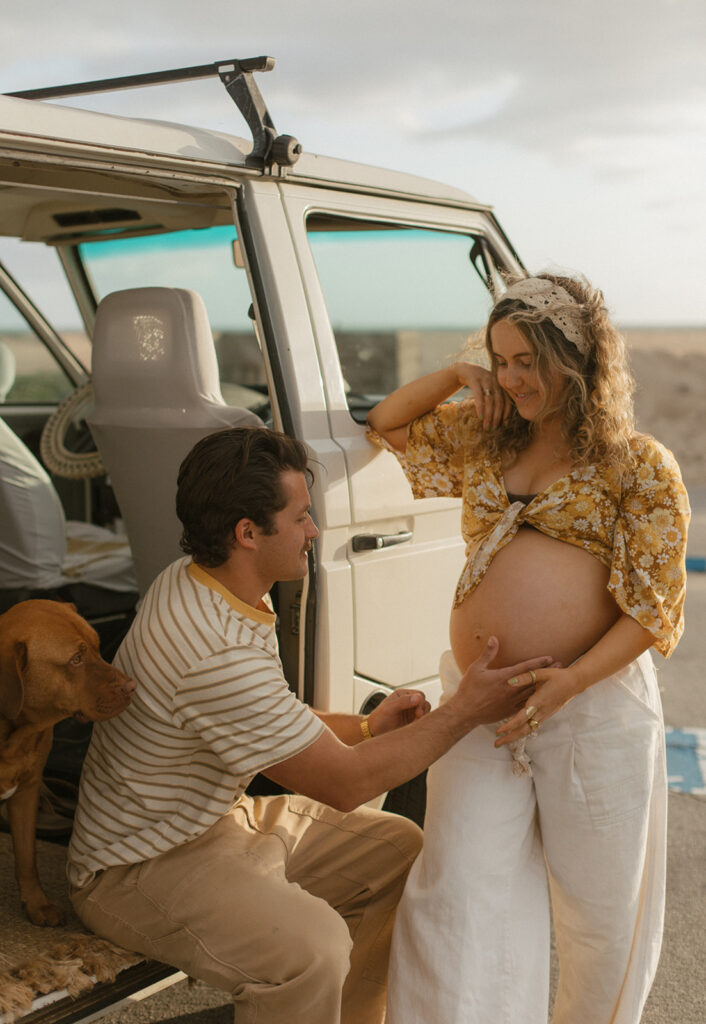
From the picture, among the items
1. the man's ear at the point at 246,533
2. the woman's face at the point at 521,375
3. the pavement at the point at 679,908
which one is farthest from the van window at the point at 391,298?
the pavement at the point at 679,908

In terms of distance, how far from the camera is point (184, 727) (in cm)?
239

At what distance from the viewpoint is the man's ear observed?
2443mm

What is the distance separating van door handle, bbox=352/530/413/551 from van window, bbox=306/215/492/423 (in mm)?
369

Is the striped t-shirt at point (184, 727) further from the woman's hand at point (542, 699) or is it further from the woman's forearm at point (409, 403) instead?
the woman's forearm at point (409, 403)

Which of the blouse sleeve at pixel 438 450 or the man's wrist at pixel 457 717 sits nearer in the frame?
the man's wrist at pixel 457 717

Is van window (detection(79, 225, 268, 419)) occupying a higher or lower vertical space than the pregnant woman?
higher

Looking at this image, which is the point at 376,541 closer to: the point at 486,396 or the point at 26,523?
the point at 486,396

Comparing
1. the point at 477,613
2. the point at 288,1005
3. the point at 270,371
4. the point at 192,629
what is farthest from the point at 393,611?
the point at 288,1005

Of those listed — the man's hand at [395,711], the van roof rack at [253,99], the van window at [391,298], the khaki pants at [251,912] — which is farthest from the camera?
the van window at [391,298]

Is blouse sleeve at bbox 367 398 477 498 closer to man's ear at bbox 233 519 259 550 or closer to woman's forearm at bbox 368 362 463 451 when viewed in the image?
woman's forearm at bbox 368 362 463 451

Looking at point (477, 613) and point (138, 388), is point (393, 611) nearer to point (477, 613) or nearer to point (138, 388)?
point (477, 613)

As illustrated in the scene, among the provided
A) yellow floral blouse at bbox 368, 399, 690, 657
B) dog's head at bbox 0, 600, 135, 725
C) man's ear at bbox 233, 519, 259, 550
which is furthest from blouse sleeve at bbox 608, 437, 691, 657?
dog's head at bbox 0, 600, 135, 725

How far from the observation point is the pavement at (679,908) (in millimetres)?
3166

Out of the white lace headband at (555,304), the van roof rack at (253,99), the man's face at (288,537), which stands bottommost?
the man's face at (288,537)
